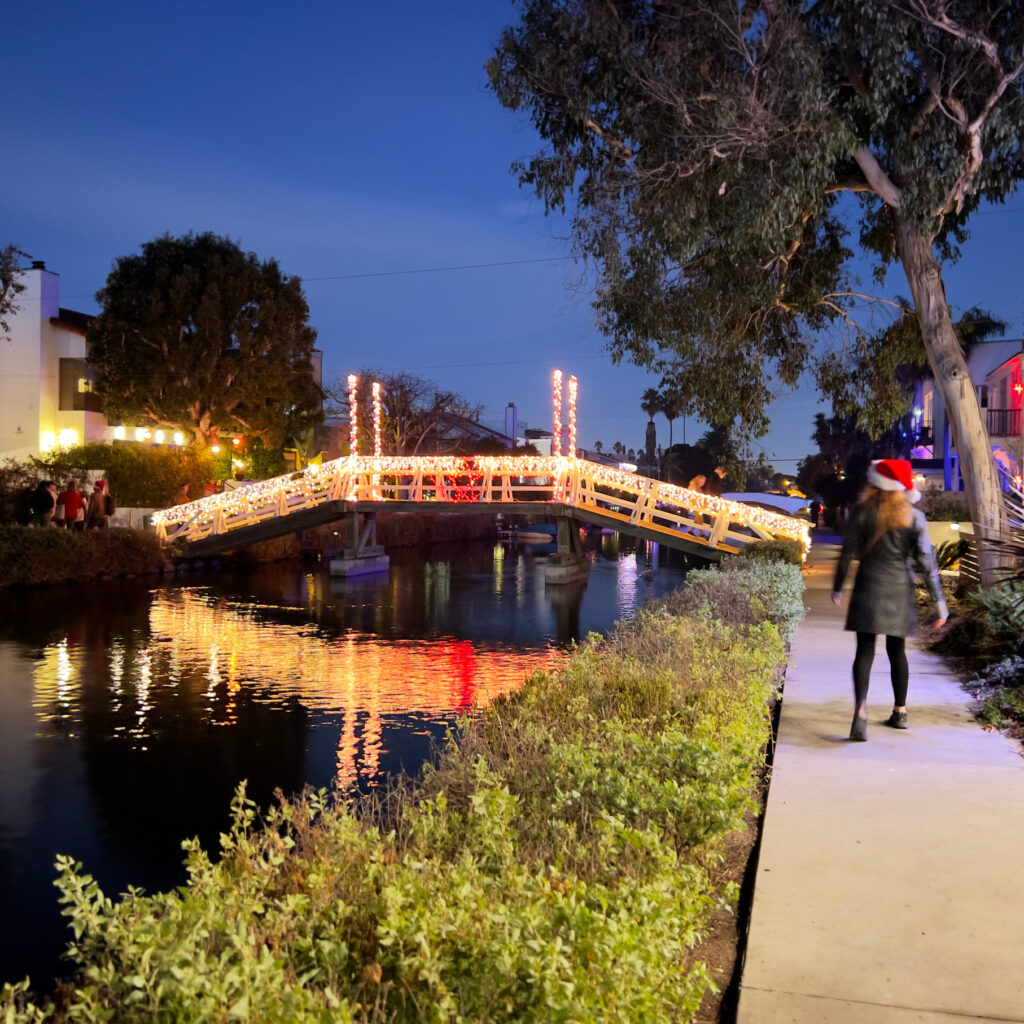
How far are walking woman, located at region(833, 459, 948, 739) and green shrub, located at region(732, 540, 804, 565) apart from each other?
414 inches

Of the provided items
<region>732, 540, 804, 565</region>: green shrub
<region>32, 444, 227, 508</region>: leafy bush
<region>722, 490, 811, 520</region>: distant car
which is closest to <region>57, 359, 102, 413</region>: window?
<region>32, 444, 227, 508</region>: leafy bush

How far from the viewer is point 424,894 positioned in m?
3.40

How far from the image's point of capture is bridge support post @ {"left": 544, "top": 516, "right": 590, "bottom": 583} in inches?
1040

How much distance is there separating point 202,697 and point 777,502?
3119cm

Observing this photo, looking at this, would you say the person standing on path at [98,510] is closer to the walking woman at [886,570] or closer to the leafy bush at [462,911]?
the walking woman at [886,570]

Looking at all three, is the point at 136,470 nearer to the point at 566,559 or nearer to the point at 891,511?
the point at 566,559

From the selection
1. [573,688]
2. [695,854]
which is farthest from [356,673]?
[695,854]

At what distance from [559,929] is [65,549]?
23.3 meters

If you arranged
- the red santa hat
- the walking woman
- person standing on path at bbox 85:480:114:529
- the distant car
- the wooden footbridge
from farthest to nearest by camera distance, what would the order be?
the distant car → the wooden footbridge → person standing on path at bbox 85:480:114:529 → the red santa hat → the walking woman

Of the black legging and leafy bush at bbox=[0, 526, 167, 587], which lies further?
leafy bush at bbox=[0, 526, 167, 587]

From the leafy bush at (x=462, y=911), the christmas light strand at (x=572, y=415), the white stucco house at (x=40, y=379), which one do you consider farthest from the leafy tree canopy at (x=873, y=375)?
the white stucco house at (x=40, y=379)

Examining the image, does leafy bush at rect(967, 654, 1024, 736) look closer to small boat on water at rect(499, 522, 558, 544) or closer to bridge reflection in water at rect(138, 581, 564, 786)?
bridge reflection in water at rect(138, 581, 564, 786)

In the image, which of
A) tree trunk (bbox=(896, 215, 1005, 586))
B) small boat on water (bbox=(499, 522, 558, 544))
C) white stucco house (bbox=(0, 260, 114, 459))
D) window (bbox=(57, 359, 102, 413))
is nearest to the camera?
tree trunk (bbox=(896, 215, 1005, 586))

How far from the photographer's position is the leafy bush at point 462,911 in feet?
9.31
